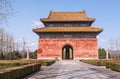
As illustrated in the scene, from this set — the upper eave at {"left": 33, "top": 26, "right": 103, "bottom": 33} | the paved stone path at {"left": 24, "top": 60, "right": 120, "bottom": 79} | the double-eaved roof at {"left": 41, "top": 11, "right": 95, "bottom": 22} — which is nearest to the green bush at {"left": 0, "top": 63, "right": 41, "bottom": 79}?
the paved stone path at {"left": 24, "top": 60, "right": 120, "bottom": 79}

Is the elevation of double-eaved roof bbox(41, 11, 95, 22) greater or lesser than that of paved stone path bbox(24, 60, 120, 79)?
greater

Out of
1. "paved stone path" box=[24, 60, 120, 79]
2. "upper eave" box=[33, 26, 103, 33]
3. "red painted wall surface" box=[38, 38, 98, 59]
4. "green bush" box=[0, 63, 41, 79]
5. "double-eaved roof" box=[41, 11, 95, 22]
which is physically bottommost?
"paved stone path" box=[24, 60, 120, 79]

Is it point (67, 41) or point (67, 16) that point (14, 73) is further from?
point (67, 16)

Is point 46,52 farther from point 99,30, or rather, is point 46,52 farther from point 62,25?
point 99,30

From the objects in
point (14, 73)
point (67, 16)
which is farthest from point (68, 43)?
point (14, 73)

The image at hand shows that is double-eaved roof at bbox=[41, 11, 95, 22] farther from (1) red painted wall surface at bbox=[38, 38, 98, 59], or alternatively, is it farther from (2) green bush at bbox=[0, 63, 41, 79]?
(2) green bush at bbox=[0, 63, 41, 79]

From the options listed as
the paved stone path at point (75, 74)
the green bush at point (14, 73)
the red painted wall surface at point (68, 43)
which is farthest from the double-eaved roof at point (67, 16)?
the green bush at point (14, 73)

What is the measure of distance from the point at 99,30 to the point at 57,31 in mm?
9369

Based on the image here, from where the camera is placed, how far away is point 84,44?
175 ft

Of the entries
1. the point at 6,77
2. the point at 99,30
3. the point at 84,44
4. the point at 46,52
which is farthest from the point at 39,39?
the point at 6,77

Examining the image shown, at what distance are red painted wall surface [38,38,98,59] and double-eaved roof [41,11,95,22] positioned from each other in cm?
537

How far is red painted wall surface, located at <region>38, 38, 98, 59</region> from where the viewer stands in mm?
53125

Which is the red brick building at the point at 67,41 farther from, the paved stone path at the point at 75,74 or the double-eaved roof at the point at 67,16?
the paved stone path at the point at 75,74

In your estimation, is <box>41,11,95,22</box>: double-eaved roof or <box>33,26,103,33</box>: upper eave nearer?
<box>33,26,103,33</box>: upper eave
